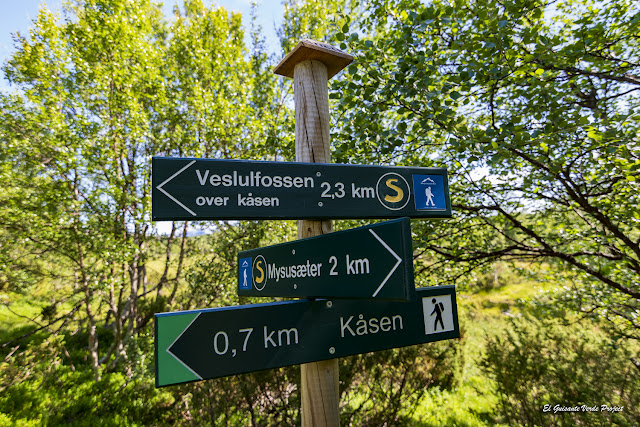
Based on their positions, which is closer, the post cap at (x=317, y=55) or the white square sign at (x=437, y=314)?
the white square sign at (x=437, y=314)

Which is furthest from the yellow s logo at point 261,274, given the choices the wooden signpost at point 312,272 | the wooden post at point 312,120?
the wooden post at point 312,120

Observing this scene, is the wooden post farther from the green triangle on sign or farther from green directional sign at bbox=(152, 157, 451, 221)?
the green triangle on sign

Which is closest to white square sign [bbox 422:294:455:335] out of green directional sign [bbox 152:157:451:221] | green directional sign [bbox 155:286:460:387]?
green directional sign [bbox 155:286:460:387]

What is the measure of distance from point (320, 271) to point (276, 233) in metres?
6.11

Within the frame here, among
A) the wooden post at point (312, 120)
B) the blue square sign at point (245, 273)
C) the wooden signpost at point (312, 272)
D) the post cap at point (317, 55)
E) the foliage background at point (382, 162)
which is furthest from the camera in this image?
the foliage background at point (382, 162)

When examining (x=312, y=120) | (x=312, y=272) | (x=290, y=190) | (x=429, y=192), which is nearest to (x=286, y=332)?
(x=312, y=272)

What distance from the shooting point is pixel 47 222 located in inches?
254

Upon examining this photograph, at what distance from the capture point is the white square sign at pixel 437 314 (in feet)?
5.08

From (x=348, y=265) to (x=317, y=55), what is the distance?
4.02 feet

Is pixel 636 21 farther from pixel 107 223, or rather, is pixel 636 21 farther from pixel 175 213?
pixel 107 223

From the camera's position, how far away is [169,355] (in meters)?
1.20

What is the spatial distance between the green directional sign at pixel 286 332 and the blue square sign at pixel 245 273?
0.61m

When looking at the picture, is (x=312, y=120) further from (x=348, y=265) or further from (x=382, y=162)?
(x=382, y=162)

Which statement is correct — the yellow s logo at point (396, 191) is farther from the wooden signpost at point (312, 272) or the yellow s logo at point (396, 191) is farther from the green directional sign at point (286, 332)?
the green directional sign at point (286, 332)
